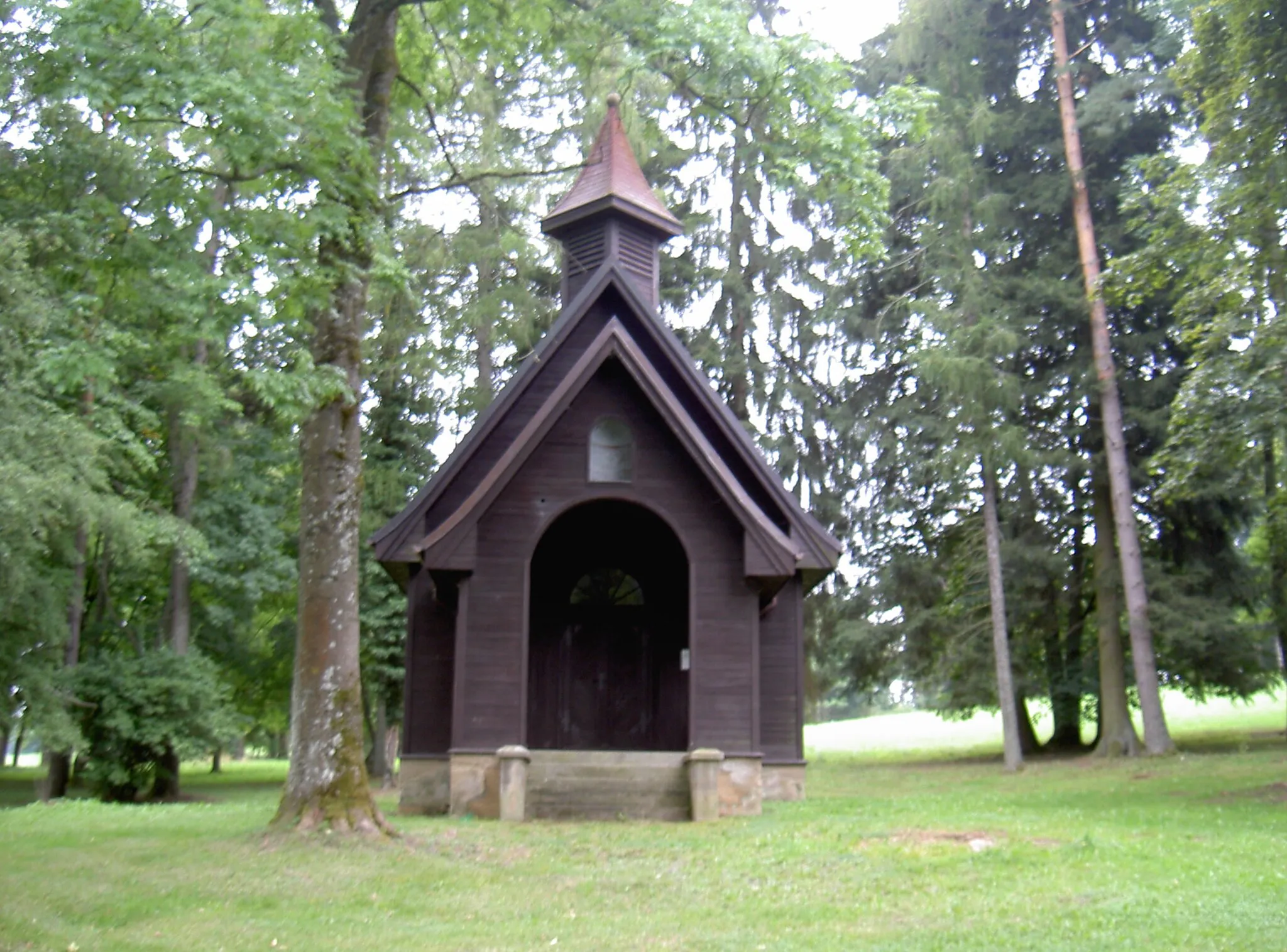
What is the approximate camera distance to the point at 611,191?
18.8 meters

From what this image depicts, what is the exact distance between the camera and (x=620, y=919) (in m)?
8.27

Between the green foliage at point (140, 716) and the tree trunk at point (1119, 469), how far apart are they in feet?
57.5

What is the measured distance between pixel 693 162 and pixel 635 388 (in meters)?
14.8

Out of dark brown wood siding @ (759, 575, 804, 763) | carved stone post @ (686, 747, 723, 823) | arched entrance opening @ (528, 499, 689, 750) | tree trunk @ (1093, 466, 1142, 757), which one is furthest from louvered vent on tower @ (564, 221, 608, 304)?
tree trunk @ (1093, 466, 1142, 757)

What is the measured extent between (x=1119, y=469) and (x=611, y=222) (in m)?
11.4

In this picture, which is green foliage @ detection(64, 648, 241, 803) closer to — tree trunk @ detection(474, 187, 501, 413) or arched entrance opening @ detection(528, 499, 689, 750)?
tree trunk @ detection(474, 187, 501, 413)

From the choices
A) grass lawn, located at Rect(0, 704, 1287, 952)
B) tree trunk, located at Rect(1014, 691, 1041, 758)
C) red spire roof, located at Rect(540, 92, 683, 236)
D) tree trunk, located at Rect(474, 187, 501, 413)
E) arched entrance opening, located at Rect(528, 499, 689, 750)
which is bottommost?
grass lawn, located at Rect(0, 704, 1287, 952)

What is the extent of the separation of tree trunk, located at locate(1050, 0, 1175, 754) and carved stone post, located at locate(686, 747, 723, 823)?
482 inches

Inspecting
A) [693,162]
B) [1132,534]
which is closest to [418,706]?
Answer: [1132,534]

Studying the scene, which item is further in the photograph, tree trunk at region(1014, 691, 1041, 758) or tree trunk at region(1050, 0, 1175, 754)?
tree trunk at region(1014, 691, 1041, 758)

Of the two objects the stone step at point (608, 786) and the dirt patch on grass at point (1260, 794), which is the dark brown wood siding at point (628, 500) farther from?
the dirt patch on grass at point (1260, 794)

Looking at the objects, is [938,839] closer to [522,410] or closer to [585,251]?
[522,410]

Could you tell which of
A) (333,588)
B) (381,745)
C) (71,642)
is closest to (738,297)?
(381,745)

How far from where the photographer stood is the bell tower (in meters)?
19.0
